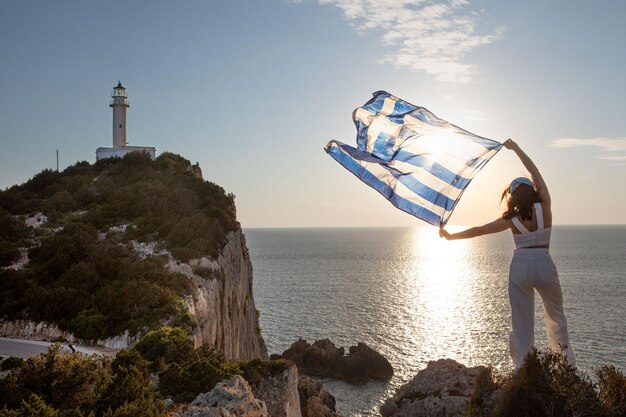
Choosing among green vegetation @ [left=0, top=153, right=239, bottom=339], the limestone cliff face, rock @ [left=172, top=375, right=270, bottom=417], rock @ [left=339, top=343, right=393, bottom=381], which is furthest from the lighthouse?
rock @ [left=172, top=375, right=270, bottom=417]

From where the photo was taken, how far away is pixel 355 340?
63562 millimetres

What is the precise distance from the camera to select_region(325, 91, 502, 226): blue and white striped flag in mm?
8422

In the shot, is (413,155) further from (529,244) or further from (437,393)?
(437,393)

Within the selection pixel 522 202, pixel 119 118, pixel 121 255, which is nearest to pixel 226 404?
pixel 522 202

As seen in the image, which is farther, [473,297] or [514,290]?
[473,297]

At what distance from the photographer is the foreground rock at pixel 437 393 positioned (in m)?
30.0

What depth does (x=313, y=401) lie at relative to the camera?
34.9 meters

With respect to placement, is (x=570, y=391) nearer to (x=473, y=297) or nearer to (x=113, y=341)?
(x=113, y=341)

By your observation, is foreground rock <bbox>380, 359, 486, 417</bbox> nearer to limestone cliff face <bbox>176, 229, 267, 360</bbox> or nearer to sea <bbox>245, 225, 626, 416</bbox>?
sea <bbox>245, 225, 626, 416</bbox>

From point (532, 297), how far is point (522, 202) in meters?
1.37

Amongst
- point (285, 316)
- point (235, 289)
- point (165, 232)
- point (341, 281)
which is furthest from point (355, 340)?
point (341, 281)

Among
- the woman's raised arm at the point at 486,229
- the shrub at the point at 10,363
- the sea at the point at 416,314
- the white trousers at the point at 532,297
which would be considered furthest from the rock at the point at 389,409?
the woman's raised arm at the point at 486,229

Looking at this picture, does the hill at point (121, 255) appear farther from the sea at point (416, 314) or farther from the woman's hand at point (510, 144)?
the sea at point (416, 314)

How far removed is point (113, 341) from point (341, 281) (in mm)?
99329
